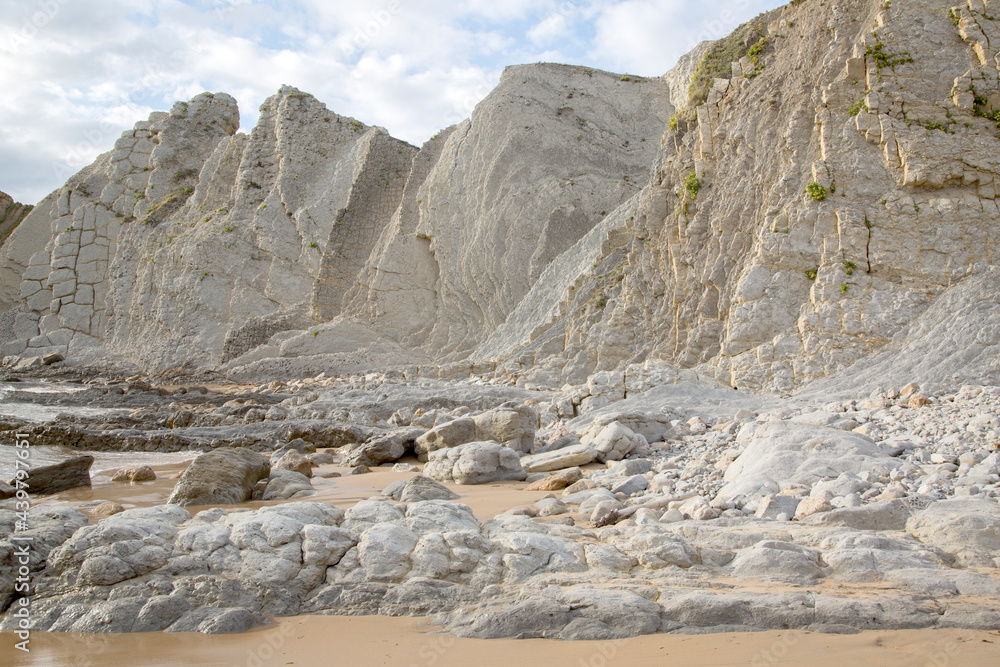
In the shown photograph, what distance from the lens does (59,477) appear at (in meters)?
7.27

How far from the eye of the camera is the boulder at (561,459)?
8047 millimetres

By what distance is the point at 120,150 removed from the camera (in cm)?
3584

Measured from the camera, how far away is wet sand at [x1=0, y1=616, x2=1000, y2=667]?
10.1 feet

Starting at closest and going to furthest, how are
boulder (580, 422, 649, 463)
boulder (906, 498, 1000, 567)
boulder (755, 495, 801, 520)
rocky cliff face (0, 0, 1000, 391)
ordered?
boulder (906, 498, 1000, 567), boulder (755, 495, 801, 520), boulder (580, 422, 649, 463), rocky cliff face (0, 0, 1000, 391)

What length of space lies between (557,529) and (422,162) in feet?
88.5

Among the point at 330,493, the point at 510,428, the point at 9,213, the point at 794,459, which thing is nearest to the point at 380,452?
the point at 510,428

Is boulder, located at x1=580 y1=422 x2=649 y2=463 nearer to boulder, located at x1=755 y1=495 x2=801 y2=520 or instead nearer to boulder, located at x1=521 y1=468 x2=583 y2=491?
boulder, located at x1=521 y1=468 x2=583 y2=491

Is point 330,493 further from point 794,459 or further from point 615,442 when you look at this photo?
point 794,459

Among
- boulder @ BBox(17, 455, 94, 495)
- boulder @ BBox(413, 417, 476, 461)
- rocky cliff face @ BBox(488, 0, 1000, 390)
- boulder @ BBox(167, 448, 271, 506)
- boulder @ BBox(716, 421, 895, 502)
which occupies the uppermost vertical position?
rocky cliff face @ BBox(488, 0, 1000, 390)

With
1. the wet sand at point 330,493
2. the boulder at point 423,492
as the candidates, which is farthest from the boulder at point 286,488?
the boulder at point 423,492

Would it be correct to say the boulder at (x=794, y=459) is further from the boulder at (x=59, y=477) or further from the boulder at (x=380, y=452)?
the boulder at (x=59, y=477)

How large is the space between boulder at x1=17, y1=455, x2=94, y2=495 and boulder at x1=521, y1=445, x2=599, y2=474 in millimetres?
4893

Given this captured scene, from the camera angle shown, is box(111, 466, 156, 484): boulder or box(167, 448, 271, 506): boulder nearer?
box(167, 448, 271, 506): boulder

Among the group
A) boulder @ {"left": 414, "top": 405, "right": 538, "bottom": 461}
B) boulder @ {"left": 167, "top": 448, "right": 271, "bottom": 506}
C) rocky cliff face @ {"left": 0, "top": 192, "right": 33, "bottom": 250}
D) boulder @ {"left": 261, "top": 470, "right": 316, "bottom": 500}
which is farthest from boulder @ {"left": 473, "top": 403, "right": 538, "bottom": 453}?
rocky cliff face @ {"left": 0, "top": 192, "right": 33, "bottom": 250}
